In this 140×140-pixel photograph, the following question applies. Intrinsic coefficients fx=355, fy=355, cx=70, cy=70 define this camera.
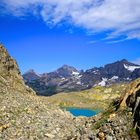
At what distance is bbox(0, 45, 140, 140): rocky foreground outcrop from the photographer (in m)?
22.8

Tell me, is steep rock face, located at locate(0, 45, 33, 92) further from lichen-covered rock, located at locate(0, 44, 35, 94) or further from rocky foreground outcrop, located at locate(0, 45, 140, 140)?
rocky foreground outcrop, located at locate(0, 45, 140, 140)

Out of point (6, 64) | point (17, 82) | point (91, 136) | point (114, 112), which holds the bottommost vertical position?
point (91, 136)

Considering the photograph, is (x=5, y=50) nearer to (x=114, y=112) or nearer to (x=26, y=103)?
(x=26, y=103)

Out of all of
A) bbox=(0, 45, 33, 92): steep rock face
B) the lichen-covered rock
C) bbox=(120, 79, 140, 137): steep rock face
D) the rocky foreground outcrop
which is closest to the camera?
bbox=(120, 79, 140, 137): steep rock face

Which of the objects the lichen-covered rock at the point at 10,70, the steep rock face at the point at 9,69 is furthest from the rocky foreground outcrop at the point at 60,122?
the steep rock face at the point at 9,69

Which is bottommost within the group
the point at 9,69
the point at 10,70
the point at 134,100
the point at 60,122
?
the point at 134,100

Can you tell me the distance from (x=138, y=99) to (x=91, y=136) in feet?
12.9

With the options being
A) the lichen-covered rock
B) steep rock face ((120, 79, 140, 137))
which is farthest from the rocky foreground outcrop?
the lichen-covered rock

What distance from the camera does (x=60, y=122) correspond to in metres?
39.8

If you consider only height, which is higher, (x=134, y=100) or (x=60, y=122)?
(x=60, y=122)

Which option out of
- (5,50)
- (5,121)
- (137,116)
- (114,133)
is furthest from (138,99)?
(5,50)

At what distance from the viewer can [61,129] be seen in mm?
35906

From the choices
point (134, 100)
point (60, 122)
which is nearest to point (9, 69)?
point (60, 122)

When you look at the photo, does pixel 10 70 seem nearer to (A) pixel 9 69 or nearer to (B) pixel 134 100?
(A) pixel 9 69
